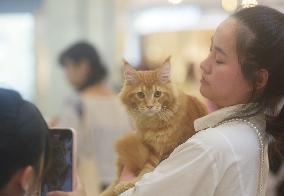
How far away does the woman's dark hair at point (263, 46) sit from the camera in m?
0.92

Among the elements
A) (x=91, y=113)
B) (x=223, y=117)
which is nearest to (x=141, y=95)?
(x=223, y=117)

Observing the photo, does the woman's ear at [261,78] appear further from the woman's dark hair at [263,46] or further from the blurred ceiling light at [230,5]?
the blurred ceiling light at [230,5]

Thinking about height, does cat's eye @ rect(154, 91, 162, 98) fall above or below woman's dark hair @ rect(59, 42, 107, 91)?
above

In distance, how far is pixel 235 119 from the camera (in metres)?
0.96

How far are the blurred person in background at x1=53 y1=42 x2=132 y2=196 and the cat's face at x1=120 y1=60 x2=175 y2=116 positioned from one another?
40 centimetres

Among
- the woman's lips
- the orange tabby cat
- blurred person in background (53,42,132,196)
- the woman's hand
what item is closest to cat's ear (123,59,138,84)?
the orange tabby cat

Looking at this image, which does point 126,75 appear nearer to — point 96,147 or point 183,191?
point 183,191

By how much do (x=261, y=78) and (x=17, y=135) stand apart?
1.44ft

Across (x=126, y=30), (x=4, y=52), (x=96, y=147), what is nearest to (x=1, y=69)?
(x=4, y=52)

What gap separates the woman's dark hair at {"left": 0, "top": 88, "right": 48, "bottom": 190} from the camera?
0.80m

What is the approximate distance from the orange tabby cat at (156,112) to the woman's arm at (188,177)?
0.06 meters

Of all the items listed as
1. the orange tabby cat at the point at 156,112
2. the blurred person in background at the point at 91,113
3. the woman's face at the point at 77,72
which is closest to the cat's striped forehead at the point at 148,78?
the orange tabby cat at the point at 156,112

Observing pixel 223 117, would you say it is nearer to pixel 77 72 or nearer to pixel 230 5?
pixel 230 5

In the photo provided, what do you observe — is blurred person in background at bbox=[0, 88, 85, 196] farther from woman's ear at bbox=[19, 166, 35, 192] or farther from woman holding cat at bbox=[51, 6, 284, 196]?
woman holding cat at bbox=[51, 6, 284, 196]
